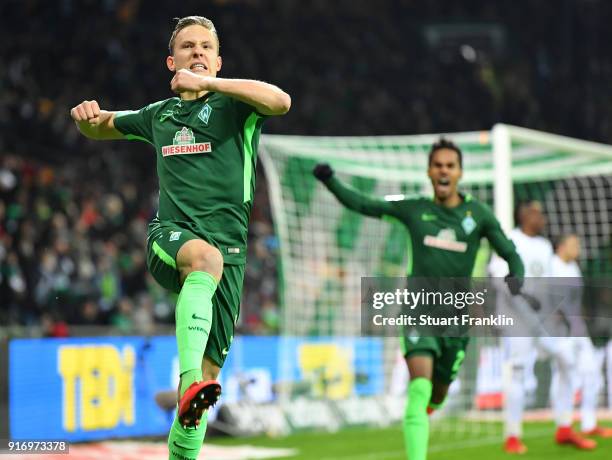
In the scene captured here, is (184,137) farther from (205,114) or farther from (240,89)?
(240,89)

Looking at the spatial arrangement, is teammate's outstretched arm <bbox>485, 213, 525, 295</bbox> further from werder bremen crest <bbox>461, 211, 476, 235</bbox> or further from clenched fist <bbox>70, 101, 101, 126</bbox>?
clenched fist <bbox>70, 101, 101, 126</bbox>

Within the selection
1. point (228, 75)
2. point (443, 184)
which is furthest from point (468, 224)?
point (228, 75)

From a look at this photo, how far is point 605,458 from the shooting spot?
894 cm

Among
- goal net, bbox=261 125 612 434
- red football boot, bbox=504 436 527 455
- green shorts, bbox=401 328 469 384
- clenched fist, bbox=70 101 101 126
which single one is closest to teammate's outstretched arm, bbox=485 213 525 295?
green shorts, bbox=401 328 469 384

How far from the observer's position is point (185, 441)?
4785 mm

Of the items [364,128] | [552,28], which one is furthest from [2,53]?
[552,28]

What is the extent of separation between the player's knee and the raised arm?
250cm

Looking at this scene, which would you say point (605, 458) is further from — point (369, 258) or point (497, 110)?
point (497, 110)

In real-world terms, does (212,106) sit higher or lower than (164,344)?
higher

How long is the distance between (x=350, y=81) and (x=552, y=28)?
5.97 metres

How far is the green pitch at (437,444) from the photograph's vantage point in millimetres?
9398

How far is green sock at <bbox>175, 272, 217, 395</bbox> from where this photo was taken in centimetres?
447

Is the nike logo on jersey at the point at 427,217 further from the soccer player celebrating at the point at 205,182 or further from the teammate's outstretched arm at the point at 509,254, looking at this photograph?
the soccer player celebrating at the point at 205,182

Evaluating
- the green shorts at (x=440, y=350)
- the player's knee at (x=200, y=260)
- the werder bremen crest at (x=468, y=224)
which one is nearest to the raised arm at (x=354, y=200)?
the werder bremen crest at (x=468, y=224)
